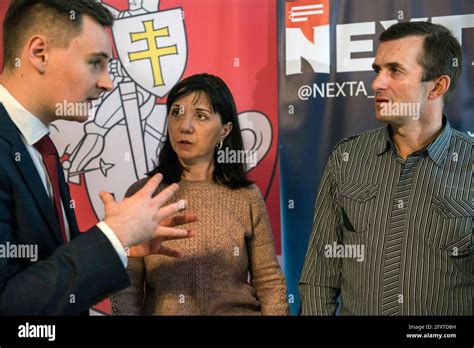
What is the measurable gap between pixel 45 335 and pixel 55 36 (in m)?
1.08

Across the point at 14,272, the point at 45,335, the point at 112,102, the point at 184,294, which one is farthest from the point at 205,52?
the point at 45,335

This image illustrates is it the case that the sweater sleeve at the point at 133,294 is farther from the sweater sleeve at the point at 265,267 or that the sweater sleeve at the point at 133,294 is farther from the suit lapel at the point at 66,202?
the sweater sleeve at the point at 265,267

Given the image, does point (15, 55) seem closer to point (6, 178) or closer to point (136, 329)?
point (6, 178)

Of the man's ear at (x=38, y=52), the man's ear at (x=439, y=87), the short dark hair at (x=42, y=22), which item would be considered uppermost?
the short dark hair at (x=42, y=22)

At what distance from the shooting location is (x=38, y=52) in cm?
180

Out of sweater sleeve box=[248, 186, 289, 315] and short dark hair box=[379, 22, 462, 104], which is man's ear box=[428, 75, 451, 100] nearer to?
short dark hair box=[379, 22, 462, 104]

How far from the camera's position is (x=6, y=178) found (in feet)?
5.36

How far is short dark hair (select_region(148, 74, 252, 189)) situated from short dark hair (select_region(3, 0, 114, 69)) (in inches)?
18.2

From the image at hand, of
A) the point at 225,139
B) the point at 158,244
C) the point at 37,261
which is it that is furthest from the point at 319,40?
the point at 37,261

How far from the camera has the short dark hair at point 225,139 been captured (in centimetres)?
213

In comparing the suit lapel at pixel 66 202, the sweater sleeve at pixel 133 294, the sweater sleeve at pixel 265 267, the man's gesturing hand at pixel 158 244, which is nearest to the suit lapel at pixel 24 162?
the suit lapel at pixel 66 202

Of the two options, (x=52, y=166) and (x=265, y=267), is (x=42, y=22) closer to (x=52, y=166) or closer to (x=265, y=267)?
(x=52, y=166)

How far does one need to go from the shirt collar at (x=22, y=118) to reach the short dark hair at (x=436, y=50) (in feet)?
4.23

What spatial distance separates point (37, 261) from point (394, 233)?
1.19 meters
